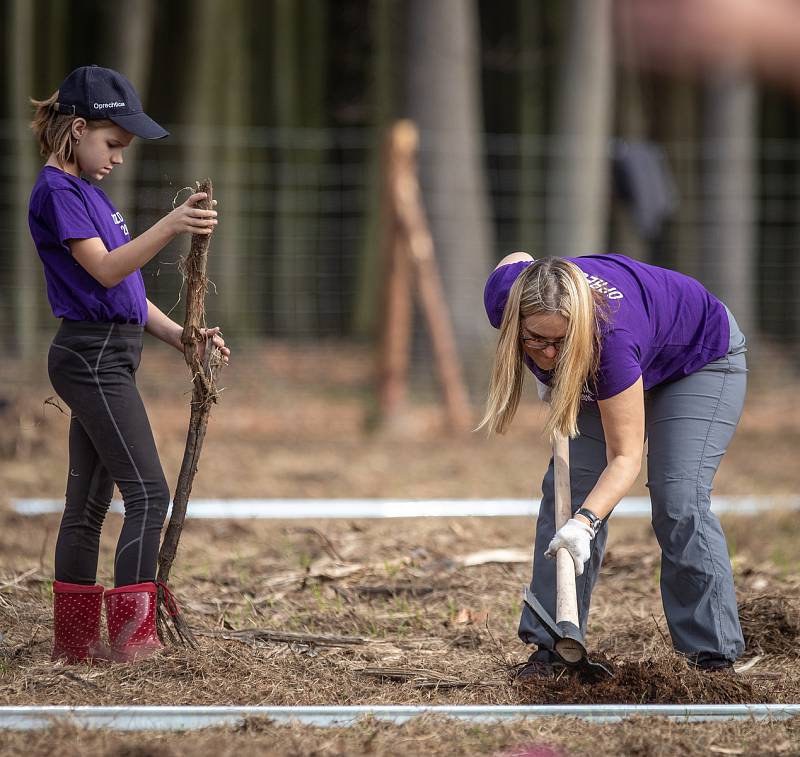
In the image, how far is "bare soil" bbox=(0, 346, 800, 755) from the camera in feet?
9.46

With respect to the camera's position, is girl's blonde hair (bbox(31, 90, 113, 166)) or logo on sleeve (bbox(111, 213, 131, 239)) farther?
logo on sleeve (bbox(111, 213, 131, 239))

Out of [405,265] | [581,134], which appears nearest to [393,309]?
[405,265]

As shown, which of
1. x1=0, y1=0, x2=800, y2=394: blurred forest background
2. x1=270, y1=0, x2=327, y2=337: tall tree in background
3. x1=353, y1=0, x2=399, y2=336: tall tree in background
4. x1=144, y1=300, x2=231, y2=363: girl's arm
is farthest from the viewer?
x1=270, y1=0, x2=327, y2=337: tall tree in background

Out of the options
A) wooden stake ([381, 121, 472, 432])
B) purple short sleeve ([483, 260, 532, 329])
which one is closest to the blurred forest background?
wooden stake ([381, 121, 472, 432])

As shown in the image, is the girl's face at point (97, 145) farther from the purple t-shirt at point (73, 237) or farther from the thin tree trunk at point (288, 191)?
the thin tree trunk at point (288, 191)

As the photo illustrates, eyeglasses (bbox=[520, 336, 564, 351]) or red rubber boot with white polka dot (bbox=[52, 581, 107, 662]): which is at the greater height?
eyeglasses (bbox=[520, 336, 564, 351])

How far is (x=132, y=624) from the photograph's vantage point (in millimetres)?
3316

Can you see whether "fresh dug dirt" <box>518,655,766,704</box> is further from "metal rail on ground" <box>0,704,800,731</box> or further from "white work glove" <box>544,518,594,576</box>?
"white work glove" <box>544,518,594,576</box>

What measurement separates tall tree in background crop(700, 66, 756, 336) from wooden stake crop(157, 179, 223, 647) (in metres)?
8.63

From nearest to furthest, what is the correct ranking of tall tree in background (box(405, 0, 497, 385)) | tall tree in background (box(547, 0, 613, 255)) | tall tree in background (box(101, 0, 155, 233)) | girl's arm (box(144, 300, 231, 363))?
girl's arm (box(144, 300, 231, 363)) < tall tree in background (box(405, 0, 497, 385)) < tall tree in background (box(547, 0, 613, 255)) < tall tree in background (box(101, 0, 155, 233))

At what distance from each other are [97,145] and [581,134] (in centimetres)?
843

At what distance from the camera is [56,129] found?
10.5 feet

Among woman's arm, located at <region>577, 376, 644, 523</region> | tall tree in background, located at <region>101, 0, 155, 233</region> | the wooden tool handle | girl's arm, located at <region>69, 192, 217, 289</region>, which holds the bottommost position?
the wooden tool handle

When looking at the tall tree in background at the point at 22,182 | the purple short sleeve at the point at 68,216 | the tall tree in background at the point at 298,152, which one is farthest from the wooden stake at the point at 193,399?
the tall tree in background at the point at 298,152
